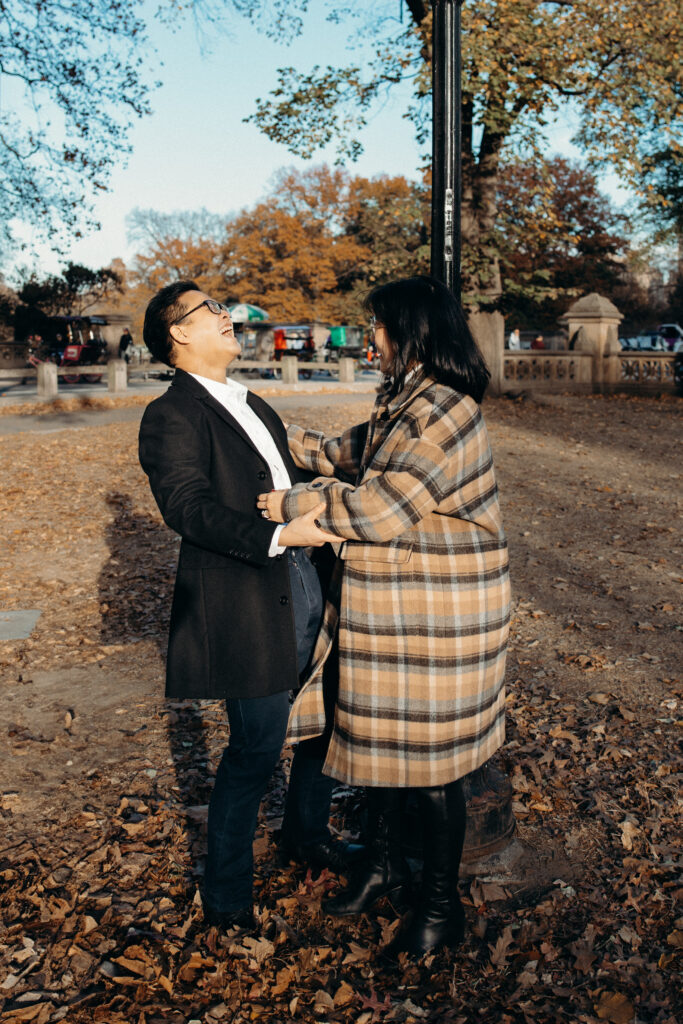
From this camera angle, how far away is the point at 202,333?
8.95 ft

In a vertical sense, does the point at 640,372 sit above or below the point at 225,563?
above

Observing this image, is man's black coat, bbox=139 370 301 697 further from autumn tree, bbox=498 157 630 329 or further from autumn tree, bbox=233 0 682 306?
autumn tree, bbox=498 157 630 329

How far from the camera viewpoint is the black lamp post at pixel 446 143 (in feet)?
11.1

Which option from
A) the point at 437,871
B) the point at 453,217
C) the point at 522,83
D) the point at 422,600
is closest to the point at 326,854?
the point at 437,871

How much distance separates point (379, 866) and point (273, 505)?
4.26 ft

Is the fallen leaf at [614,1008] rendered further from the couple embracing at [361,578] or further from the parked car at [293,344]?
the parked car at [293,344]

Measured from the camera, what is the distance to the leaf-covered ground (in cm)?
270

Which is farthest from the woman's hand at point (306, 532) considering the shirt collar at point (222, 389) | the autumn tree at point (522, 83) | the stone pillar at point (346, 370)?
the stone pillar at point (346, 370)

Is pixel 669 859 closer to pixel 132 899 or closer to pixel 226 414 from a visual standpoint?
pixel 132 899

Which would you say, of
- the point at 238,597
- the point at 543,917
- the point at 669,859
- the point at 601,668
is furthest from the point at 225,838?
the point at 601,668

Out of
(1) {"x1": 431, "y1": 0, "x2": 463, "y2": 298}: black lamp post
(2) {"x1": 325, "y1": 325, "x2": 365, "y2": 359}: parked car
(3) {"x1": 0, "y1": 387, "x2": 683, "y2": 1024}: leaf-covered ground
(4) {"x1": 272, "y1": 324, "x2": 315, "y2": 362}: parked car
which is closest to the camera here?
(3) {"x1": 0, "y1": 387, "x2": 683, "y2": 1024}: leaf-covered ground

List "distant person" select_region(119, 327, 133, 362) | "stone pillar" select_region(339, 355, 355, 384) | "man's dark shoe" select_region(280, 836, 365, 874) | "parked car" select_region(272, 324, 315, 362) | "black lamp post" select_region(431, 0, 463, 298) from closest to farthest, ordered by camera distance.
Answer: "man's dark shoe" select_region(280, 836, 365, 874)
"black lamp post" select_region(431, 0, 463, 298)
"stone pillar" select_region(339, 355, 355, 384)
"distant person" select_region(119, 327, 133, 362)
"parked car" select_region(272, 324, 315, 362)

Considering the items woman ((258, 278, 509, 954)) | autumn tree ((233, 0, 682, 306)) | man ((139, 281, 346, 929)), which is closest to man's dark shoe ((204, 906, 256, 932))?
man ((139, 281, 346, 929))

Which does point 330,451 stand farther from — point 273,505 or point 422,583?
point 422,583
